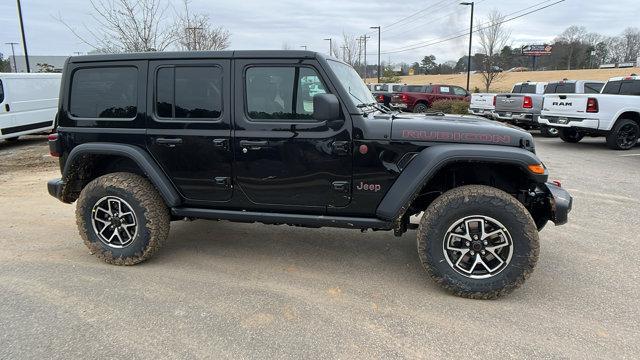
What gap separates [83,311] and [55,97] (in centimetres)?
1314

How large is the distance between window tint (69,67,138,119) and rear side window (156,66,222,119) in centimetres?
27

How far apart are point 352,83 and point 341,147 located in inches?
30.7

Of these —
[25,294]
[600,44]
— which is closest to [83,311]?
[25,294]

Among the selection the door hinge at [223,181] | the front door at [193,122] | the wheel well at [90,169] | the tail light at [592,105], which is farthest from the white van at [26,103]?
the tail light at [592,105]

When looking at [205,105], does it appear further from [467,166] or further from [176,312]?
[467,166]

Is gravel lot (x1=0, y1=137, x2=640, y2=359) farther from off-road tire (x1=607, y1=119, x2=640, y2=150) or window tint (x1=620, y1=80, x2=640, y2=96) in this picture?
window tint (x1=620, y1=80, x2=640, y2=96)

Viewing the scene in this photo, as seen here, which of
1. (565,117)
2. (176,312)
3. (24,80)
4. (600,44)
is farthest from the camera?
(600,44)

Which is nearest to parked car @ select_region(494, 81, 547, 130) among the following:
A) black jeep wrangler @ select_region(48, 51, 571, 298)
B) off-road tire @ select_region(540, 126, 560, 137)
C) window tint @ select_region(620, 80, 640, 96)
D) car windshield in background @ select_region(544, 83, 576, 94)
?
off-road tire @ select_region(540, 126, 560, 137)

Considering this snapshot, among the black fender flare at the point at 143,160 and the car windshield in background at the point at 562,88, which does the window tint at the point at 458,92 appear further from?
the black fender flare at the point at 143,160

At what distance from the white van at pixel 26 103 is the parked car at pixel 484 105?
13.8 metres

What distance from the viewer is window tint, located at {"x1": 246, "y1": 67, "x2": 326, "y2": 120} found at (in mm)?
3817

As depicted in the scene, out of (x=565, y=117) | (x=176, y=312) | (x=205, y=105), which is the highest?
(x=205, y=105)

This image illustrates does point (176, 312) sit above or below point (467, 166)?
below

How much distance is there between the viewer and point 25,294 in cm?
370
